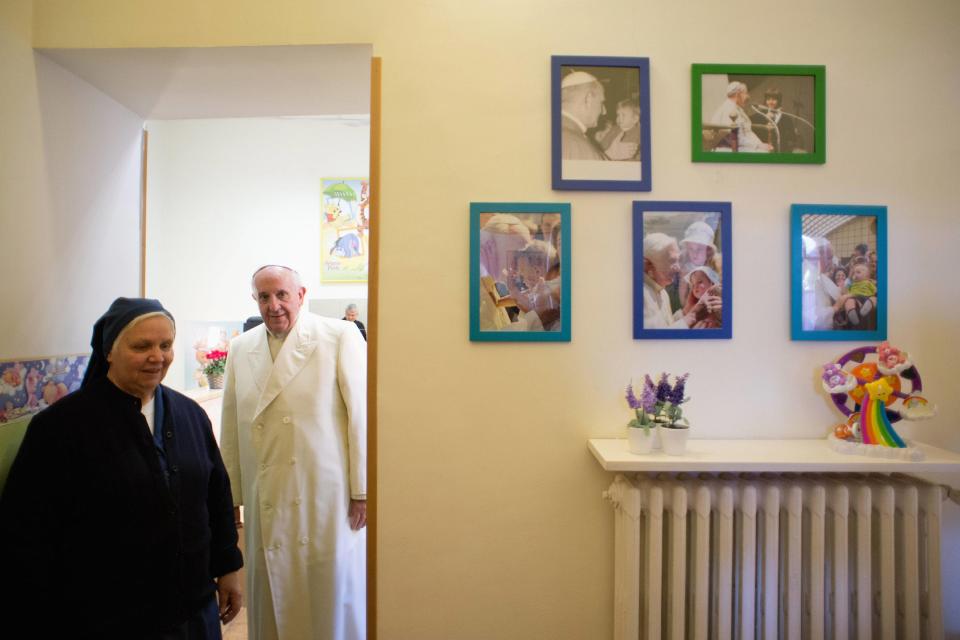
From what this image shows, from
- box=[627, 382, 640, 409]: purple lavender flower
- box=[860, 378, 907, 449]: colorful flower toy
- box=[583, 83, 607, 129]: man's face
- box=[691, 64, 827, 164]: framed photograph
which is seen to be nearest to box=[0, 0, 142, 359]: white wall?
box=[583, 83, 607, 129]: man's face

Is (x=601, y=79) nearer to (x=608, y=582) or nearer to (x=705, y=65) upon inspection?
(x=705, y=65)

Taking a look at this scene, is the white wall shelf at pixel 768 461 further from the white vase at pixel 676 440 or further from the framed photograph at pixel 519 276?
the framed photograph at pixel 519 276

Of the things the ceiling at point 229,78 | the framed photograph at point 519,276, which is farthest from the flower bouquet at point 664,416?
the ceiling at point 229,78

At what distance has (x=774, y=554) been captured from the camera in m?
1.40

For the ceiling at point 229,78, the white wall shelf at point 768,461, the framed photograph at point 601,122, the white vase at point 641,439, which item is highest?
the ceiling at point 229,78

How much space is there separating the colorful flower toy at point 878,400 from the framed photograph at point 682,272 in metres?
0.34

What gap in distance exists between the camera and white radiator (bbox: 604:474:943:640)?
1395 millimetres

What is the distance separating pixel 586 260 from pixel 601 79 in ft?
1.92

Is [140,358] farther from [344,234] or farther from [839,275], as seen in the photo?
[344,234]

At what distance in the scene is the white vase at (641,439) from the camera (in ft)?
4.56

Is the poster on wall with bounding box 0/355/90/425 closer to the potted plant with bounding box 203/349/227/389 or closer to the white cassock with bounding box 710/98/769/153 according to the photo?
the potted plant with bounding box 203/349/227/389

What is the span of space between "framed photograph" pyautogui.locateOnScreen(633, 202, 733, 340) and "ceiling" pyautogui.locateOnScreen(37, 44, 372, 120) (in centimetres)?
111

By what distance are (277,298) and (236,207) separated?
2.12m

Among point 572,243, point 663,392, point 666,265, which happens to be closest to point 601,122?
point 572,243
